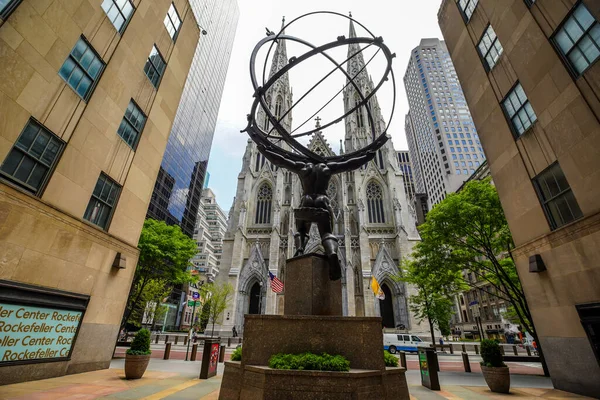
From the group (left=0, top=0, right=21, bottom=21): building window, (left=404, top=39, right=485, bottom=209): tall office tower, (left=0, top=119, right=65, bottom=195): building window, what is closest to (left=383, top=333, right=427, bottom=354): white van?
(left=0, top=119, right=65, bottom=195): building window

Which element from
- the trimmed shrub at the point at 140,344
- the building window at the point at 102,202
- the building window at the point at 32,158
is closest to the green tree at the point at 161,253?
the building window at the point at 102,202

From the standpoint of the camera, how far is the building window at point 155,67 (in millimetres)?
13117

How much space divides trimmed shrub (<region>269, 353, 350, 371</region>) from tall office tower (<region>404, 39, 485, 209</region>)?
246 feet

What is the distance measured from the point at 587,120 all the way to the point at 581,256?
4090 mm

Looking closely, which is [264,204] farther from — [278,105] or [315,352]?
[315,352]

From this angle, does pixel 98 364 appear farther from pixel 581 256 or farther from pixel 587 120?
pixel 587 120

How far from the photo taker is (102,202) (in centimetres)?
1038

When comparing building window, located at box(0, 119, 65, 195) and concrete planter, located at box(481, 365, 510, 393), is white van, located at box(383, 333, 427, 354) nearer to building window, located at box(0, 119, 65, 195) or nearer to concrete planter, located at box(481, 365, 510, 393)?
concrete planter, located at box(481, 365, 510, 393)

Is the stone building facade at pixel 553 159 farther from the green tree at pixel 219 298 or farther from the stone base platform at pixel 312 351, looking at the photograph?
the green tree at pixel 219 298

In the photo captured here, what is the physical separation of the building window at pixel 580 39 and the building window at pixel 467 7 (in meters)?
5.88

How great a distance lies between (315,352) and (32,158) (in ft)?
31.1

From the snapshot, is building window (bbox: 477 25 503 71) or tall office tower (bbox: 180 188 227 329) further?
tall office tower (bbox: 180 188 227 329)

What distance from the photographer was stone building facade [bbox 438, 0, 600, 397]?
7.91m

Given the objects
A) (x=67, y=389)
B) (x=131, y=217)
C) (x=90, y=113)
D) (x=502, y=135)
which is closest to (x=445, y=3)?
(x=502, y=135)
